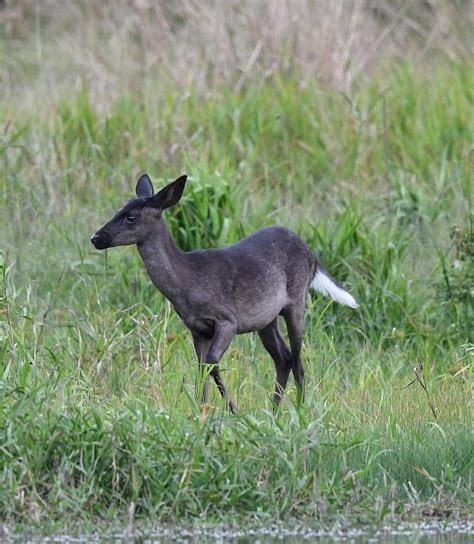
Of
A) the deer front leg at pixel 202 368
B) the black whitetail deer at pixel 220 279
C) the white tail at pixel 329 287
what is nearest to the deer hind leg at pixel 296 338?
the black whitetail deer at pixel 220 279

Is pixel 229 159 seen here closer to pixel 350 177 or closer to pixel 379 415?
pixel 350 177

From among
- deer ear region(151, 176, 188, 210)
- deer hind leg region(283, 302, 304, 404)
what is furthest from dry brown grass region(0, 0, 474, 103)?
deer ear region(151, 176, 188, 210)

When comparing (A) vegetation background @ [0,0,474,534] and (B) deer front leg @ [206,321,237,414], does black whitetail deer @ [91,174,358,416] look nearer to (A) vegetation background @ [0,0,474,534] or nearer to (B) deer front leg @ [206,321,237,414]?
(B) deer front leg @ [206,321,237,414]

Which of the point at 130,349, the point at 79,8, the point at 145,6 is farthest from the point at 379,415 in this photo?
the point at 79,8

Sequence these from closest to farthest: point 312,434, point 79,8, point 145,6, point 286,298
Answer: point 312,434
point 286,298
point 145,6
point 79,8

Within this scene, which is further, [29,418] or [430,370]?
[430,370]

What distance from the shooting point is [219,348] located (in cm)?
653

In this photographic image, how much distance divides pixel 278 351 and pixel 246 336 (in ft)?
2.83

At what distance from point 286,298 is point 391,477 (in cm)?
176

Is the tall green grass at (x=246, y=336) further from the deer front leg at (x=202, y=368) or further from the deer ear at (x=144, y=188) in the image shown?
the deer ear at (x=144, y=188)

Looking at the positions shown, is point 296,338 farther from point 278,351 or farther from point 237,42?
point 237,42

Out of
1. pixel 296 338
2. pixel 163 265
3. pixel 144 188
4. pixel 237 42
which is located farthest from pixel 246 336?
pixel 237 42

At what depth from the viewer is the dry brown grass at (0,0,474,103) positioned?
460 inches

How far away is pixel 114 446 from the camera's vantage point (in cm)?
526
